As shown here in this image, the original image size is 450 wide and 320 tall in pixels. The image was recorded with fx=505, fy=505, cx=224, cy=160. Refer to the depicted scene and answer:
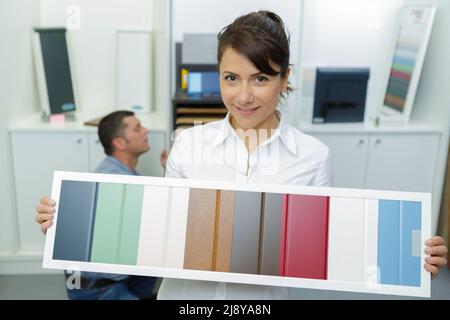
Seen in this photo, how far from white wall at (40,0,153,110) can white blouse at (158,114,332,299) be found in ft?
5.84

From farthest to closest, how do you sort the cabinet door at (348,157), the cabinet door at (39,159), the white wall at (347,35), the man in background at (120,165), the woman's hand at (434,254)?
1. the white wall at (347,35)
2. the cabinet door at (348,157)
3. the cabinet door at (39,159)
4. the man in background at (120,165)
5. the woman's hand at (434,254)

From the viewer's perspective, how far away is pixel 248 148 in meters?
1.27

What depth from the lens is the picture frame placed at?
273 cm

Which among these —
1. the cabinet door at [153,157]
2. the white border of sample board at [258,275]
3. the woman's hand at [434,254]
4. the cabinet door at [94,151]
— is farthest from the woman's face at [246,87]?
the cabinet door at [94,151]

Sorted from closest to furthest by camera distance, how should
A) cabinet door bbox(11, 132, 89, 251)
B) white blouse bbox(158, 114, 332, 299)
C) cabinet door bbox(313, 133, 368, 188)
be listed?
white blouse bbox(158, 114, 332, 299), cabinet door bbox(11, 132, 89, 251), cabinet door bbox(313, 133, 368, 188)

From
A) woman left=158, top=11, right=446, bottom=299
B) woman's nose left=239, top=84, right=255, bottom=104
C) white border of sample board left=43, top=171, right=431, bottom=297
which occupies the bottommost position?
white border of sample board left=43, top=171, right=431, bottom=297

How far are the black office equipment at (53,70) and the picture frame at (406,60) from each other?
177 cm

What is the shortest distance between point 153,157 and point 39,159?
1.89ft

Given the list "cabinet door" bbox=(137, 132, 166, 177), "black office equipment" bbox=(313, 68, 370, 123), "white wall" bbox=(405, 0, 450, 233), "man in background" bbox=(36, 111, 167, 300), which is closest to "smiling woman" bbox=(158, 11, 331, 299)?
"man in background" bbox=(36, 111, 167, 300)

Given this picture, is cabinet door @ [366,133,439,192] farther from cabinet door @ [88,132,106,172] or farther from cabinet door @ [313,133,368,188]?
cabinet door @ [88,132,106,172]

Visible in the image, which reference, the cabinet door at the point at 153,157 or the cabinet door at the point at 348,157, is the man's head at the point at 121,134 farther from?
the cabinet door at the point at 348,157

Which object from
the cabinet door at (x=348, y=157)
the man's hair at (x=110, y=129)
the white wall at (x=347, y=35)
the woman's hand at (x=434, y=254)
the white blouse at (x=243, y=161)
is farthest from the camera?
the white wall at (x=347, y=35)

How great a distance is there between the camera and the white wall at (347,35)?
2881mm
